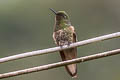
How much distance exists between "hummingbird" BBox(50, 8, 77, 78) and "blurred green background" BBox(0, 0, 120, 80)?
28.8 feet

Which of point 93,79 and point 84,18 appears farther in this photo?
point 84,18

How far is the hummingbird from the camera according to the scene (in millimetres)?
5465

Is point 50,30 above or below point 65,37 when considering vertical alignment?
below

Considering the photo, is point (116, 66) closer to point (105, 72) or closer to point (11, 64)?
point (105, 72)

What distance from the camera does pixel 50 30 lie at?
1961 centimetres

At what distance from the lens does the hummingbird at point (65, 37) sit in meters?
5.46

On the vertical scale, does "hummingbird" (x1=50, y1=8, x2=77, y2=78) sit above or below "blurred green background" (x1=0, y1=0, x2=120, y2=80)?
above

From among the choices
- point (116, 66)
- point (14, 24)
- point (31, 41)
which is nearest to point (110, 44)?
point (116, 66)

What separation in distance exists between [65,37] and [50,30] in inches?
550

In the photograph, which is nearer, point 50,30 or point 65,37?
point 65,37

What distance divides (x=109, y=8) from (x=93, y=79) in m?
7.20

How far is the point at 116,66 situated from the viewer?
17.0 m

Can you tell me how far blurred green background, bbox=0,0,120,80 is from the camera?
1652 cm

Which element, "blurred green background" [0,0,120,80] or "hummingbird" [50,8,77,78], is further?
"blurred green background" [0,0,120,80]
